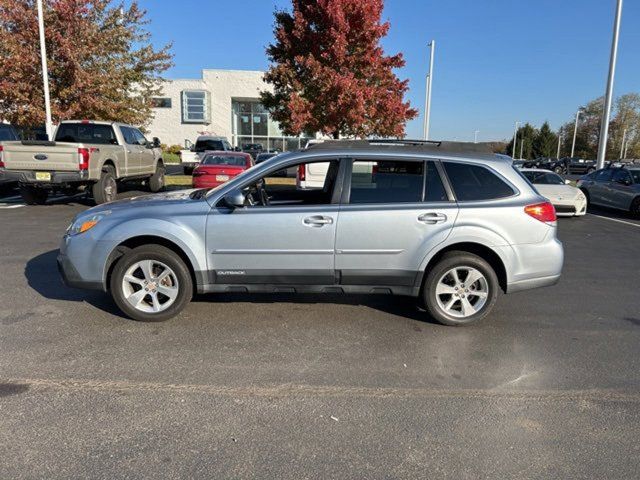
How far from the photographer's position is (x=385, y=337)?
431 centimetres

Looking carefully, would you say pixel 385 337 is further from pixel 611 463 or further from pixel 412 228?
pixel 611 463

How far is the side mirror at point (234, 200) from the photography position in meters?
4.28

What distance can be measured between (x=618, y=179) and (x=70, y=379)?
1519 centimetres

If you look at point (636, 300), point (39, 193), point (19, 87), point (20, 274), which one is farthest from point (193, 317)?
point (19, 87)

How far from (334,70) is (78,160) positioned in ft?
30.7

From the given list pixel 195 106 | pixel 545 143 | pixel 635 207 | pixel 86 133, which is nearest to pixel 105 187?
pixel 86 133

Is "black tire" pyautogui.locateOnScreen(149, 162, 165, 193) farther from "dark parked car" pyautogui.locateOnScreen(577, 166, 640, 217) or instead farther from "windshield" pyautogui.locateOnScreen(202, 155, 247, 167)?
"dark parked car" pyautogui.locateOnScreen(577, 166, 640, 217)

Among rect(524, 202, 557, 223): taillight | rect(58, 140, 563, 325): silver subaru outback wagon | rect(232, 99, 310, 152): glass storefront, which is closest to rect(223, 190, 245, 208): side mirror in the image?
rect(58, 140, 563, 325): silver subaru outback wagon

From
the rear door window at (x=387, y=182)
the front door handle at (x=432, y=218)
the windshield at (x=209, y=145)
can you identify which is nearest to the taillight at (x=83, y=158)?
the rear door window at (x=387, y=182)

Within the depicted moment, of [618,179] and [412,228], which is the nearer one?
[412,228]

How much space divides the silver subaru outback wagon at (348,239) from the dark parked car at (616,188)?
424 inches

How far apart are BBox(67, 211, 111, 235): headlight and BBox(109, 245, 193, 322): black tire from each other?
427 mm

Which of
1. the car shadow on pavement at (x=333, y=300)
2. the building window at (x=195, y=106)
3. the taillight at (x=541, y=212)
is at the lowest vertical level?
the car shadow on pavement at (x=333, y=300)

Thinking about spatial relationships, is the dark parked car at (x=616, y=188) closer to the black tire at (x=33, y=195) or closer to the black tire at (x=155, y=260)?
the black tire at (x=155, y=260)
